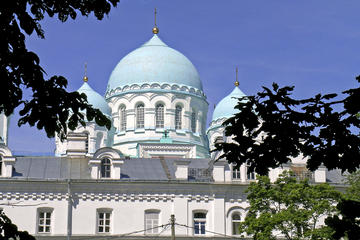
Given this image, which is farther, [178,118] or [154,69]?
[154,69]

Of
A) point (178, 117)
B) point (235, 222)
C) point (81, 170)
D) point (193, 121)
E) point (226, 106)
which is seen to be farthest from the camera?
point (226, 106)

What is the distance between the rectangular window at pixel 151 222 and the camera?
41.2m

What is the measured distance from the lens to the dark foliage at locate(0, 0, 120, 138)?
10.5m

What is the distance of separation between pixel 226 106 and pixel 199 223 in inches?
749

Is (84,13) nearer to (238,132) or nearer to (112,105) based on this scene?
(238,132)

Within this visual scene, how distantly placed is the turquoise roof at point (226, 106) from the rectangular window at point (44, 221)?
21.8 m

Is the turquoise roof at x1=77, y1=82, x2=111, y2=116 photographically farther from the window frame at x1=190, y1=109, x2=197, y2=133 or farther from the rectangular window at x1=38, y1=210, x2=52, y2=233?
the rectangular window at x1=38, y1=210, x2=52, y2=233

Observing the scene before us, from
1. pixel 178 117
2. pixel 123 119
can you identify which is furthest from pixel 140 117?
pixel 178 117

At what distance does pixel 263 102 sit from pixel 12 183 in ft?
103

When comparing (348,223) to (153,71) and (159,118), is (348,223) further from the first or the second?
(153,71)

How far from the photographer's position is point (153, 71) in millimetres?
57312

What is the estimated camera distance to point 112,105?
57875mm

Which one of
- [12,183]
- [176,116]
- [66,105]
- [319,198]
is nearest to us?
[66,105]

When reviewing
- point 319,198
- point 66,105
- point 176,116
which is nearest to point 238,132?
point 66,105
